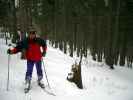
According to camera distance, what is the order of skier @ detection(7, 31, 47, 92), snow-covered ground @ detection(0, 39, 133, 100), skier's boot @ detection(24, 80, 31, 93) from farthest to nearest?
skier @ detection(7, 31, 47, 92) < skier's boot @ detection(24, 80, 31, 93) < snow-covered ground @ detection(0, 39, 133, 100)

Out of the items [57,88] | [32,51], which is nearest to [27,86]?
[32,51]

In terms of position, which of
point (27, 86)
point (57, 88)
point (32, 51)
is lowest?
point (57, 88)

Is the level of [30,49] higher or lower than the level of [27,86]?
higher

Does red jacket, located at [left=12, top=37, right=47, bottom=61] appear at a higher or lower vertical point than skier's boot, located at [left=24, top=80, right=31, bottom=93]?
higher

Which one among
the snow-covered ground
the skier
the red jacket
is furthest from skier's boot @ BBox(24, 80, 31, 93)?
the red jacket

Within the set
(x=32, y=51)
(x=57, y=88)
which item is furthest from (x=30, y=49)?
(x=57, y=88)

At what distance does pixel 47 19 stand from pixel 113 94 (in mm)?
25656

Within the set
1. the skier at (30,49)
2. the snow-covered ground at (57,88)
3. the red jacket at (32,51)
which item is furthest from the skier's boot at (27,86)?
the red jacket at (32,51)

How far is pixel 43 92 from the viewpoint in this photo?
1084 centimetres

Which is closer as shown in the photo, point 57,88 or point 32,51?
point 32,51

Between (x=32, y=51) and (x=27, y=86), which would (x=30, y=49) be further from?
(x=27, y=86)

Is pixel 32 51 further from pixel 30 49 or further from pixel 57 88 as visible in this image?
pixel 57 88

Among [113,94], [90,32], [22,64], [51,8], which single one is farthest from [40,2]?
[113,94]

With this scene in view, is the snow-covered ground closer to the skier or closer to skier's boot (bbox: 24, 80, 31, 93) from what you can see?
skier's boot (bbox: 24, 80, 31, 93)
